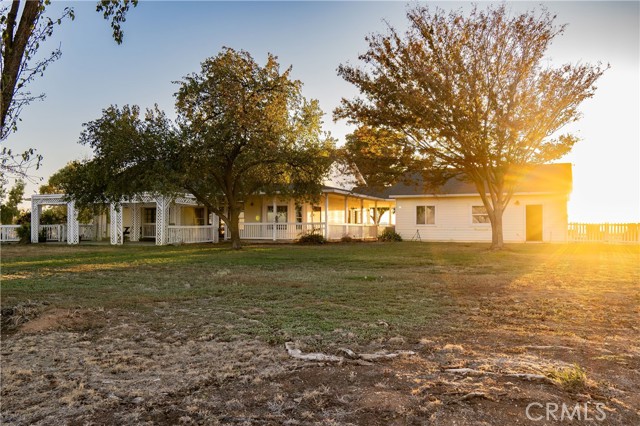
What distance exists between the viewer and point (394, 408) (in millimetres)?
2959

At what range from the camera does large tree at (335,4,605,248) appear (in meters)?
17.1

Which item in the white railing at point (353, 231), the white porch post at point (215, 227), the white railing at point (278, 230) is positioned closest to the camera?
the white railing at point (278, 230)

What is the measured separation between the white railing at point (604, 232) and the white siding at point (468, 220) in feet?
2.86

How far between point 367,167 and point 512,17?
319 inches

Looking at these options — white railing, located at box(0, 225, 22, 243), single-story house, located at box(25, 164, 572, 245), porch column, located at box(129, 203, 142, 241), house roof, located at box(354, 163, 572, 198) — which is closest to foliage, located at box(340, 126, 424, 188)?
single-story house, located at box(25, 164, 572, 245)

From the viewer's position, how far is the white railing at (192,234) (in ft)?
82.3

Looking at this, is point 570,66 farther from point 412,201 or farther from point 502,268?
point 412,201

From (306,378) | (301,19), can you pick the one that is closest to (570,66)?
(301,19)

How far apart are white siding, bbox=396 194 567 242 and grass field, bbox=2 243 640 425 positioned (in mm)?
17707

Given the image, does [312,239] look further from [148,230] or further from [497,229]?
[148,230]

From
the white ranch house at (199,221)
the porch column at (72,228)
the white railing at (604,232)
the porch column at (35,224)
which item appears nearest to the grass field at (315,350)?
the white ranch house at (199,221)

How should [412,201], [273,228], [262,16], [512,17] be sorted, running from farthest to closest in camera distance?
[412,201]
[273,228]
[512,17]
[262,16]

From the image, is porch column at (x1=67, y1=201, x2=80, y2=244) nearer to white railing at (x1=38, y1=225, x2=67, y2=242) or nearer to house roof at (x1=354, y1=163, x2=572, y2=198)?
white railing at (x1=38, y1=225, x2=67, y2=242)

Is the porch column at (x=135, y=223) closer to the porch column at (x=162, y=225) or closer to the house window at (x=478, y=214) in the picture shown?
the porch column at (x=162, y=225)
